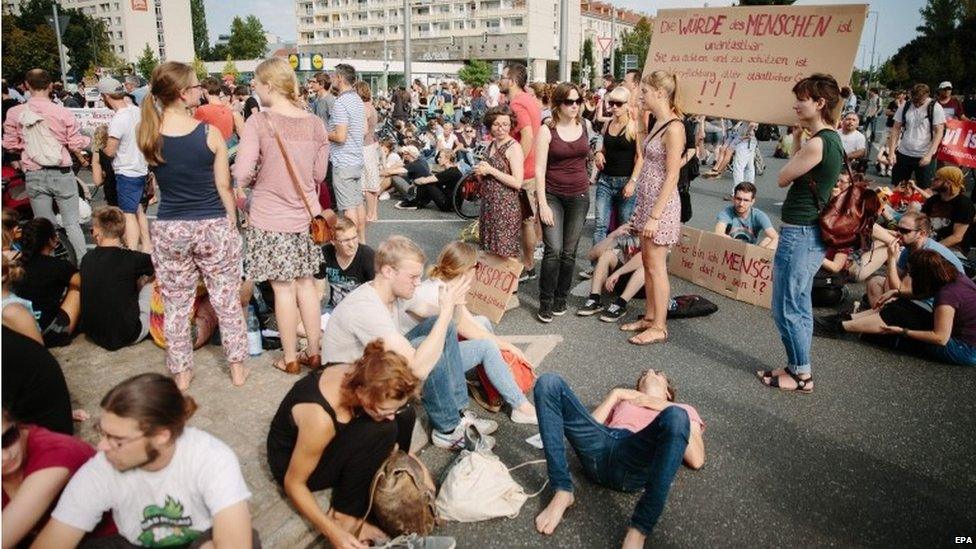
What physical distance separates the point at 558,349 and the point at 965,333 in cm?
301

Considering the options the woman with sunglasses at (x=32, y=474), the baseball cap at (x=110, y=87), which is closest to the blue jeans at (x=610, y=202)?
the woman with sunglasses at (x=32, y=474)

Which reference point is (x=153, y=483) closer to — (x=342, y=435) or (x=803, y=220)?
(x=342, y=435)

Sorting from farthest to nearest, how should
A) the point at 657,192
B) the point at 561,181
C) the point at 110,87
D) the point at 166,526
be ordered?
the point at 110,87 < the point at 561,181 < the point at 657,192 < the point at 166,526

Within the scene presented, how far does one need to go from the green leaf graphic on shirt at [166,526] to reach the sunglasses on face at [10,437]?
480 millimetres

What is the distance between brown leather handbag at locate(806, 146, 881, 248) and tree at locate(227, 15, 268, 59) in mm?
125535

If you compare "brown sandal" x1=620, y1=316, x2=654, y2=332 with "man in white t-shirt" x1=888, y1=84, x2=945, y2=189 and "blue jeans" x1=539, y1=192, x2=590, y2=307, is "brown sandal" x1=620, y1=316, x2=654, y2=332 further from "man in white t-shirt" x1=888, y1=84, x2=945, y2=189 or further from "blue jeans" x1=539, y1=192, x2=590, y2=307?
"man in white t-shirt" x1=888, y1=84, x2=945, y2=189

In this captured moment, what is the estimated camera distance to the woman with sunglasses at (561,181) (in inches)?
200

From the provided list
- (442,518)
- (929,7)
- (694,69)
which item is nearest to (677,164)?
(694,69)

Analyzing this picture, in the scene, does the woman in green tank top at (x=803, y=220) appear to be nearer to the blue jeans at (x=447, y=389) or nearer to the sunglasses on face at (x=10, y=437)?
the blue jeans at (x=447, y=389)

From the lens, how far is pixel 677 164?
14.8ft

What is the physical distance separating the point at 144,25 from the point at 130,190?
120834 millimetres

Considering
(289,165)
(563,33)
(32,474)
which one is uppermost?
(563,33)

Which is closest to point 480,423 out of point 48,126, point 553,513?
point 553,513

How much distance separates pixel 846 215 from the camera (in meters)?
3.81
